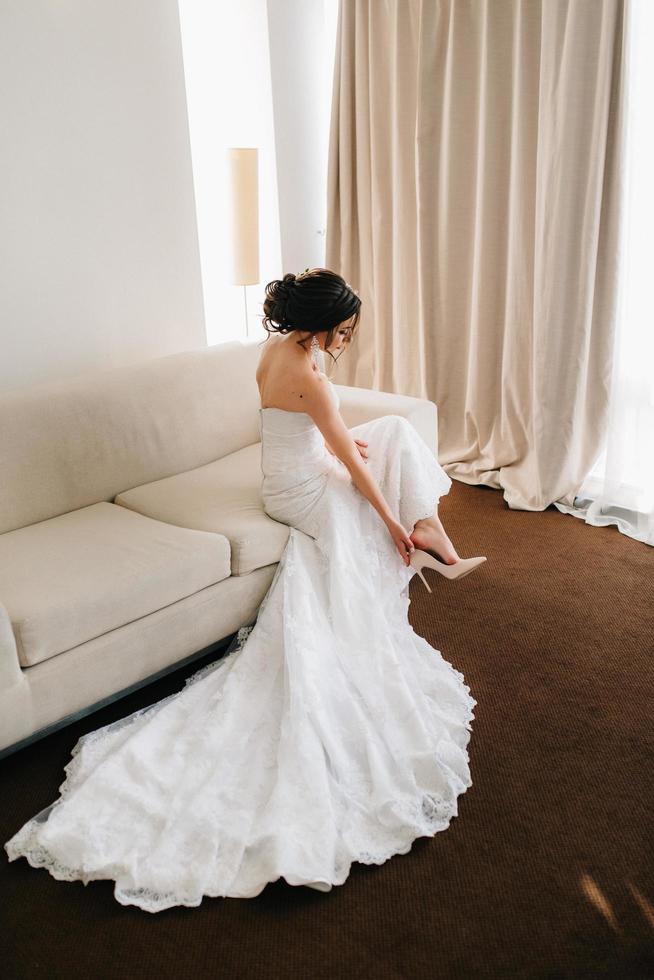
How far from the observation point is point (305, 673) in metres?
2.24

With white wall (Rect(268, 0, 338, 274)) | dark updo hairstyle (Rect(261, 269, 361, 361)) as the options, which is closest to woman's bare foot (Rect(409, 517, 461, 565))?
dark updo hairstyle (Rect(261, 269, 361, 361))

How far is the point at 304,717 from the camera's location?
2.15 metres

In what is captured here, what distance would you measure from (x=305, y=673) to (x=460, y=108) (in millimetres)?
2807

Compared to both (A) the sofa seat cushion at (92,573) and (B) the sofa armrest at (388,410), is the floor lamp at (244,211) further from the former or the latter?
(A) the sofa seat cushion at (92,573)

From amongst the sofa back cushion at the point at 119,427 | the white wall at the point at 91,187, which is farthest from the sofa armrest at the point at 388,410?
the white wall at the point at 91,187

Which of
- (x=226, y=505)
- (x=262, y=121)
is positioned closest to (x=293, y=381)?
(x=226, y=505)

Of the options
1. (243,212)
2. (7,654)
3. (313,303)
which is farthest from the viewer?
(243,212)

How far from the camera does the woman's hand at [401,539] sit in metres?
2.64

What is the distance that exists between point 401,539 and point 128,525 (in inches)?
35.0

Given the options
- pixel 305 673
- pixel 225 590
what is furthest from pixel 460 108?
pixel 305 673

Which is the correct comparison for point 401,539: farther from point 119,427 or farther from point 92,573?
point 119,427

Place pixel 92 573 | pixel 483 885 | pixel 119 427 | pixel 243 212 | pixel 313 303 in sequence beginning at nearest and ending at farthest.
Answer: pixel 483 885
pixel 92 573
pixel 313 303
pixel 119 427
pixel 243 212

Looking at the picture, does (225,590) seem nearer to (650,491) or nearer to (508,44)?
(650,491)

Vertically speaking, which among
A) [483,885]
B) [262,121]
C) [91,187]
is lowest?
[483,885]
